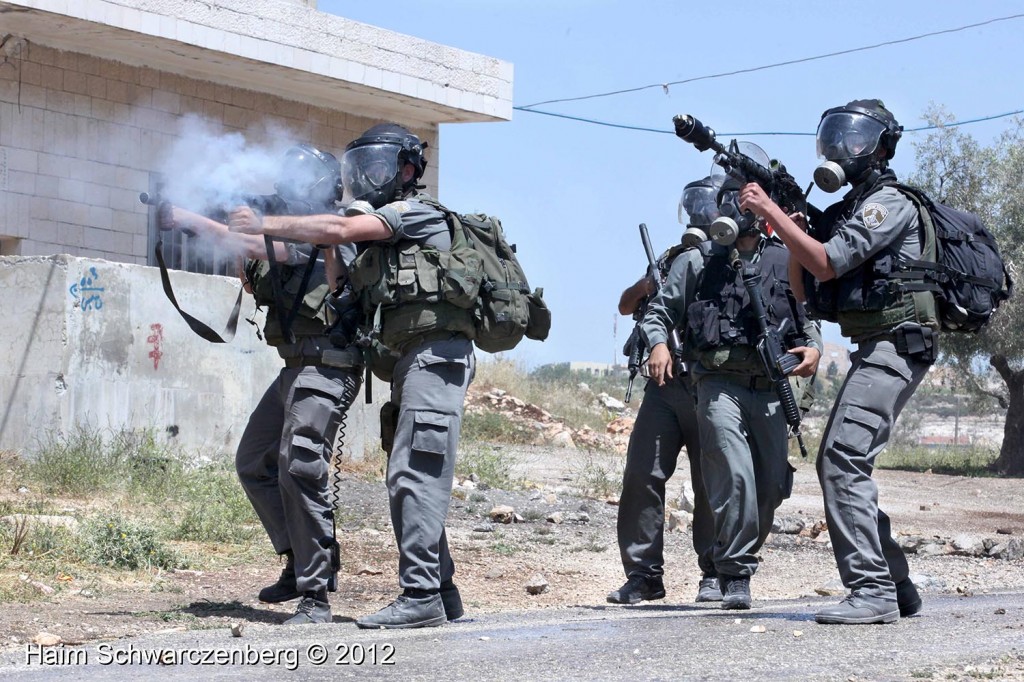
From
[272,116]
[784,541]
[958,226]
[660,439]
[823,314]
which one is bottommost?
[784,541]

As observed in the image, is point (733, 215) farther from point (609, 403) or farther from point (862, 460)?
point (609, 403)

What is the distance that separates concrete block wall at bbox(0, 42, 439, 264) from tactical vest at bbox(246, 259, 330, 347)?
22.8ft

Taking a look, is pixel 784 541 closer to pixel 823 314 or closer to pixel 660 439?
pixel 660 439

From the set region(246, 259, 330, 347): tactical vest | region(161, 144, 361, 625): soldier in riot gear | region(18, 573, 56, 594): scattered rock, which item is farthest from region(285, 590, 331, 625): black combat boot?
region(18, 573, 56, 594): scattered rock

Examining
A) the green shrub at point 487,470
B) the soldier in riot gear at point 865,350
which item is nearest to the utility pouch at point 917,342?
the soldier in riot gear at point 865,350

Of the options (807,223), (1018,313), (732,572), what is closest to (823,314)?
(807,223)

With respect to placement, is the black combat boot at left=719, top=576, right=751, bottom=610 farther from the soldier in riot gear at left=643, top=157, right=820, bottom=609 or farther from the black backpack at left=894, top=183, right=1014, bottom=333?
the black backpack at left=894, top=183, right=1014, bottom=333

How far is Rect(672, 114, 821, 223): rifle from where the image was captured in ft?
19.8

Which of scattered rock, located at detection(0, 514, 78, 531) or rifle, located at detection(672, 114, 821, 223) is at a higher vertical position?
rifle, located at detection(672, 114, 821, 223)

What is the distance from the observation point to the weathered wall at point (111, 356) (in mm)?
10773

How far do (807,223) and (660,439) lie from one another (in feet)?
4.68

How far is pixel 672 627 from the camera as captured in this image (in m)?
5.46

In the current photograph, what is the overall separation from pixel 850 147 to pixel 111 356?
6.96m

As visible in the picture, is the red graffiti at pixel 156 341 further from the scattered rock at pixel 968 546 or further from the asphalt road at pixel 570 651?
the scattered rock at pixel 968 546
